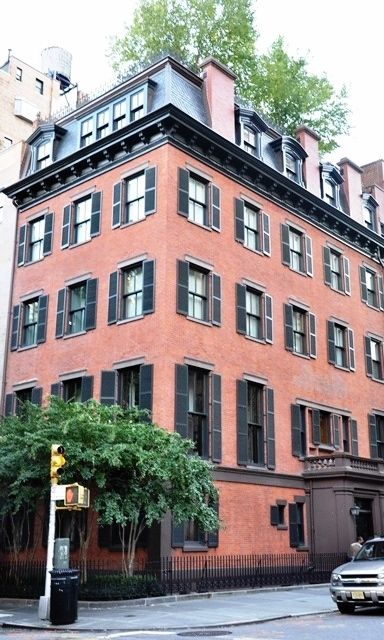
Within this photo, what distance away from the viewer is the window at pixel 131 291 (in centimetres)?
2409

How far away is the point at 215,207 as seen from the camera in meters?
26.5

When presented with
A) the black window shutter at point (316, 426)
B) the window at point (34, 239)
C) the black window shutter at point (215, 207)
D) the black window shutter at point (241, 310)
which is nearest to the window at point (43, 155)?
the window at point (34, 239)

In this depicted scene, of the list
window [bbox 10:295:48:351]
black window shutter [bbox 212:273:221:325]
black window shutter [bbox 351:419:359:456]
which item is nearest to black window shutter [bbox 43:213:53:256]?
window [bbox 10:295:48:351]

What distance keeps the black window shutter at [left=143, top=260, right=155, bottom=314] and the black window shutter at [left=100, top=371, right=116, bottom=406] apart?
8.35ft

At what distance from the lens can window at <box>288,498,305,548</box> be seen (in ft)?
86.5

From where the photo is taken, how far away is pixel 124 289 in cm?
2556

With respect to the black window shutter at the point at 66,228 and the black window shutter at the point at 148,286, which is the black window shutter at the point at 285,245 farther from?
the black window shutter at the point at 66,228

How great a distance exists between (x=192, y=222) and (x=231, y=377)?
558cm

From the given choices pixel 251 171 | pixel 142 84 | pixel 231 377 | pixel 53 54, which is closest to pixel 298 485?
→ pixel 231 377

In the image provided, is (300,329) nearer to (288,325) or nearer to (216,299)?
(288,325)

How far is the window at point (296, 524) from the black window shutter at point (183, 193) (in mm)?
11414

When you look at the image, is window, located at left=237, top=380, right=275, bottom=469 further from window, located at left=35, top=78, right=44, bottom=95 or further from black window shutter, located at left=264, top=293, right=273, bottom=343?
window, located at left=35, top=78, right=44, bottom=95

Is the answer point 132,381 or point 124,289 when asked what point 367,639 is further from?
point 124,289

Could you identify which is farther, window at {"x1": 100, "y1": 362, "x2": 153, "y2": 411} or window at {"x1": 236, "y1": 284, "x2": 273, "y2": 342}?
window at {"x1": 236, "y1": 284, "x2": 273, "y2": 342}
